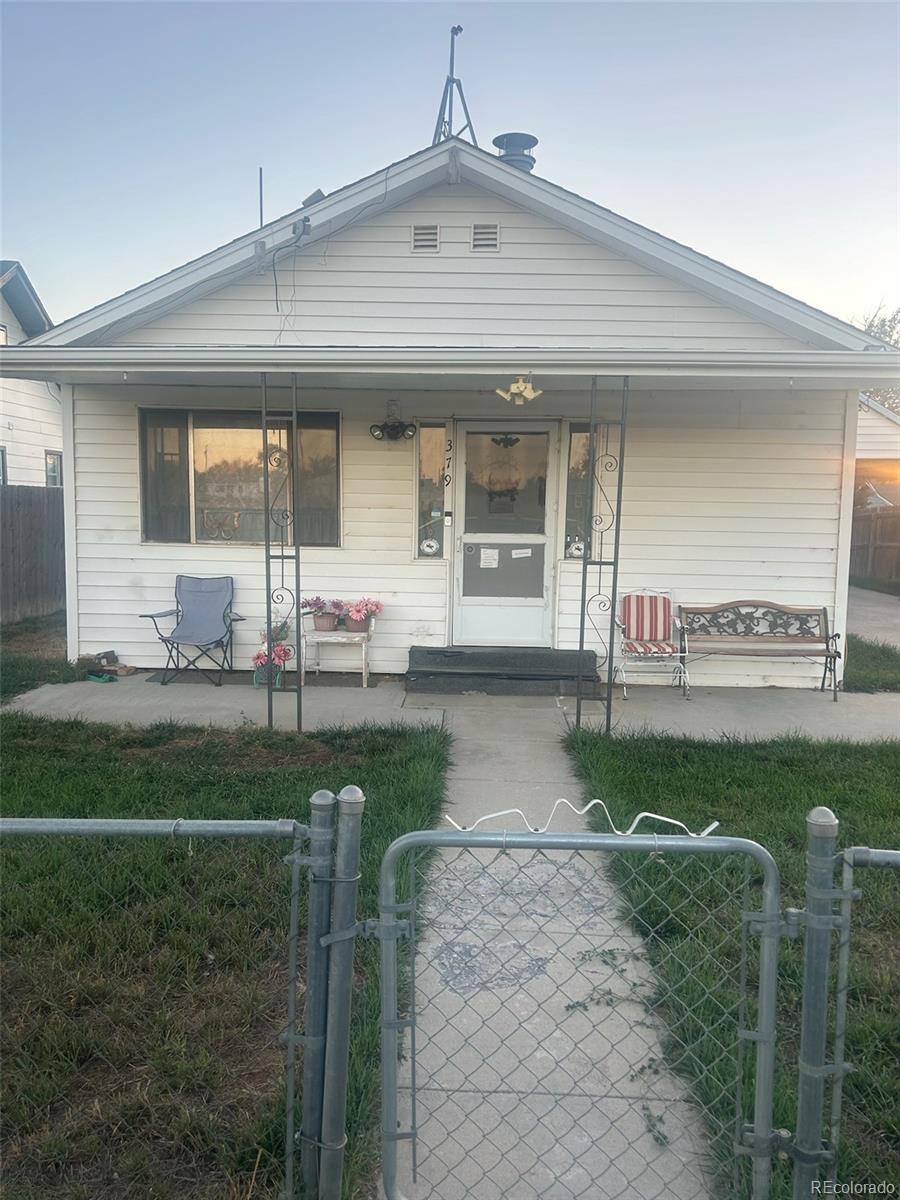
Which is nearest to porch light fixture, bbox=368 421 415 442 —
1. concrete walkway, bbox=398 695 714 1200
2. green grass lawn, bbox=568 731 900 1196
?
green grass lawn, bbox=568 731 900 1196

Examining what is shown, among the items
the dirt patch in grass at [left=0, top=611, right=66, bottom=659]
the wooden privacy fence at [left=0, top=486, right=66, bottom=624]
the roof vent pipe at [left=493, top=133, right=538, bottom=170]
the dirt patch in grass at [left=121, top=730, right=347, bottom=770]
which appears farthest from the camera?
the wooden privacy fence at [left=0, top=486, right=66, bottom=624]

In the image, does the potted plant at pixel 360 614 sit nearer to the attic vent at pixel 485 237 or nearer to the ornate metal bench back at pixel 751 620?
the ornate metal bench back at pixel 751 620

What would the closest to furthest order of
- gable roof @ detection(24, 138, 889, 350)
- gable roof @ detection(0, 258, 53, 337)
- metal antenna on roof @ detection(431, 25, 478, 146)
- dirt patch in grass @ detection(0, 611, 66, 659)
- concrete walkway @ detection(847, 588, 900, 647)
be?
gable roof @ detection(24, 138, 889, 350)
metal antenna on roof @ detection(431, 25, 478, 146)
dirt patch in grass @ detection(0, 611, 66, 659)
concrete walkway @ detection(847, 588, 900, 647)
gable roof @ detection(0, 258, 53, 337)

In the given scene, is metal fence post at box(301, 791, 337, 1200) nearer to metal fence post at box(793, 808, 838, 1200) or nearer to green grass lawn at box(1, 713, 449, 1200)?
green grass lawn at box(1, 713, 449, 1200)

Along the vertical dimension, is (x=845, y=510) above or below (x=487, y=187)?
below

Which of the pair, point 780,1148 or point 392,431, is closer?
point 780,1148

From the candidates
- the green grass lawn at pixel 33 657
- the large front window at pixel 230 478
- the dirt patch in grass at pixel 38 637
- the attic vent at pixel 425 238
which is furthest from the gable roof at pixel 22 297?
the attic vent at pixel 425 238

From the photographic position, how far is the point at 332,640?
7.23 metres

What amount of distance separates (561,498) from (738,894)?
4.71 meters

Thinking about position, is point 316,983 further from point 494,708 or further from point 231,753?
point 494,708

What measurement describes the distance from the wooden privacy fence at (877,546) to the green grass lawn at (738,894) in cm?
1382

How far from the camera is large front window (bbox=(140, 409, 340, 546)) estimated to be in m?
7.56

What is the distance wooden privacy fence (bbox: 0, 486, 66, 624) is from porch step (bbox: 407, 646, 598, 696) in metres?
6.59

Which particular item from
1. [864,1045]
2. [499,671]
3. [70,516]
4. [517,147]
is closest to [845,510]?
[499,671]
